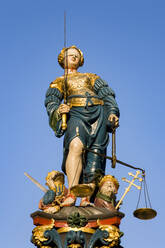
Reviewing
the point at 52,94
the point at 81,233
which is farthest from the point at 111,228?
the point at 52,94

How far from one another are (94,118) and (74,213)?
2570mm

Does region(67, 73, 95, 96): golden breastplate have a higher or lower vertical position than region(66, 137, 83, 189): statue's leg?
higher

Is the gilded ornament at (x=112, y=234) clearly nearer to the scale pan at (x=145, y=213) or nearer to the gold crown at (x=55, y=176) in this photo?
the scale pan at (x=145, y=213)

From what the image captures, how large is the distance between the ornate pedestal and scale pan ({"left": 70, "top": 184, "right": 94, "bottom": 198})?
1.17ft

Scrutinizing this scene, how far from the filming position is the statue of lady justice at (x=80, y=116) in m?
13.7

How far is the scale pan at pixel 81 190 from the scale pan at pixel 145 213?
89 cm

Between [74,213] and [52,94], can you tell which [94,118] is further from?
[74,213]

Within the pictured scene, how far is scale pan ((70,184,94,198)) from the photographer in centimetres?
1254

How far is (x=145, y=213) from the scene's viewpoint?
1261 cm

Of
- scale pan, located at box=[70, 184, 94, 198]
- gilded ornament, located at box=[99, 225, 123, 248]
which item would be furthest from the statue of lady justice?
gilded ornament, located at box=[99, 225, 123, 248]

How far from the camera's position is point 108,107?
47.7 ft

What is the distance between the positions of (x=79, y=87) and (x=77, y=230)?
3.57 m

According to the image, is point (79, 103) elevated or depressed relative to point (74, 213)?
elevated

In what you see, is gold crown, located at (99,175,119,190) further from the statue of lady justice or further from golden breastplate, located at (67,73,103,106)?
golden breastplate, located at (67,73,103,106)
